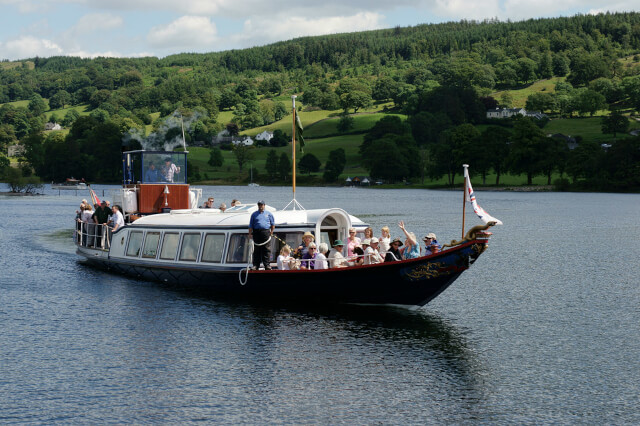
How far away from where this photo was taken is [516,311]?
31.8 meters

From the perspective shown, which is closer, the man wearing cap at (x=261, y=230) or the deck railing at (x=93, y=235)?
the man wearing cap at (x=261, y=230)

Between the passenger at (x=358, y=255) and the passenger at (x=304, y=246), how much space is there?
5.92 ft

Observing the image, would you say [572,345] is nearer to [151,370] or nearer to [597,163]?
[151,370]

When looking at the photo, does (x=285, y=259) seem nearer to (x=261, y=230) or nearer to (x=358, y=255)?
(x=261, y=230)

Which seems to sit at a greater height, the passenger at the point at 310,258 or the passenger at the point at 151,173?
the passenger at the point at 151,173

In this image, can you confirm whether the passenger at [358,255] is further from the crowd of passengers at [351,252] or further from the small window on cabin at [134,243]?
the small window on cabin at [134,243]

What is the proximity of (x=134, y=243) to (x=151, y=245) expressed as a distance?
7.02 ft

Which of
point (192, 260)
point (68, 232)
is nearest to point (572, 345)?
point (192, 260)

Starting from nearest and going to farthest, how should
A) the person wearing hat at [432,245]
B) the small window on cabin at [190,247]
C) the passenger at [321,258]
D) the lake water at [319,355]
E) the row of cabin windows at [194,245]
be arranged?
the lake water at [319,355]
the person wearing hat at [432,245]
the passenger at [321,258]
the row of cabin windows at [194,245]
the small window on cabin at [190,247]

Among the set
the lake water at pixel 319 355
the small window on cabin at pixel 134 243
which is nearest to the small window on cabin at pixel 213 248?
the lake water at pixel 319 355

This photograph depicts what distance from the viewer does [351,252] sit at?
29.1 meters

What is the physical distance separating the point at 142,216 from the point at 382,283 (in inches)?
767

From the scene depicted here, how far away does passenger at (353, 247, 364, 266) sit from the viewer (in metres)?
28.1

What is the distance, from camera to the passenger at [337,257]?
28516 mm
